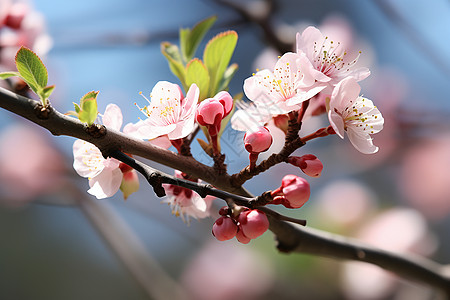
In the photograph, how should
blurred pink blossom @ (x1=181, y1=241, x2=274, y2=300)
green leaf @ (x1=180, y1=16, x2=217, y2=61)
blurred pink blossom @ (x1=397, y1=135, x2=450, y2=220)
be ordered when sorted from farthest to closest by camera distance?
blurred pink blossom @ (x1=397, y1=135, x2=450, y2=220) → blurred pink blossom @ (x1=181, y1=241, x2=274, y2=300) → green leaf @ (x1=180, y1=16, x2=217, y2=61)

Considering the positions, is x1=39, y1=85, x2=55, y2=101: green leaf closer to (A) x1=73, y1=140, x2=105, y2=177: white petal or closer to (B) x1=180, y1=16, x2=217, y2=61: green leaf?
(A) x1=73, y1=140, x2=105, y2=177: white petal

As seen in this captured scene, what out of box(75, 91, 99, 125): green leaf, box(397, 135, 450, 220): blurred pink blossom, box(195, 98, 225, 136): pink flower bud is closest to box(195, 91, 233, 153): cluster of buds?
box(195, 98, 225, 136): pink flower bud

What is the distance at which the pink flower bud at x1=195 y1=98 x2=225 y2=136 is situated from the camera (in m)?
0.43

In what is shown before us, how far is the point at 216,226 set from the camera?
1.36ft

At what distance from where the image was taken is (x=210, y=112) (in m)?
0.43

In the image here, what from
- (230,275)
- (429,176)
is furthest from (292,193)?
(429,176)

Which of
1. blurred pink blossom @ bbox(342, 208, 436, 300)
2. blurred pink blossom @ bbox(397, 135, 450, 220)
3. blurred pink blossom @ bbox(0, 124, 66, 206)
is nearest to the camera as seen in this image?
blurred pink blossom @ bbox(342, 208, 436, 300)

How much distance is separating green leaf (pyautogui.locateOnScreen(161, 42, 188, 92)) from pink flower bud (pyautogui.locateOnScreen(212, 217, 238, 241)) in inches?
7.5

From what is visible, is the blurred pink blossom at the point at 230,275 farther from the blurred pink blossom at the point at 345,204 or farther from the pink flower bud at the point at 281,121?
the pink flower bud at the point at 281,121

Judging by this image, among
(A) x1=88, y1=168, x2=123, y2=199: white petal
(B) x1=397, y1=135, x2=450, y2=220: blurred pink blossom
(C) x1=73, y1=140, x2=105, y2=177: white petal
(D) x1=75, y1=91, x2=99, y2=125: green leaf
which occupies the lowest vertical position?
(B) x1=397, y1=135, x2=450, y2=220: blurred pink blossom

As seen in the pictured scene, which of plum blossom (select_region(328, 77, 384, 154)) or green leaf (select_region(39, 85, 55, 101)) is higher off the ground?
plum blossom (select_region(328, 77, 384, 154))

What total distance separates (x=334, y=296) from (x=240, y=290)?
0.35 m

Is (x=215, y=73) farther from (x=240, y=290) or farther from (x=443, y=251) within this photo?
(x=443, y=251)

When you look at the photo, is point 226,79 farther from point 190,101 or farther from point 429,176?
point 429,176
